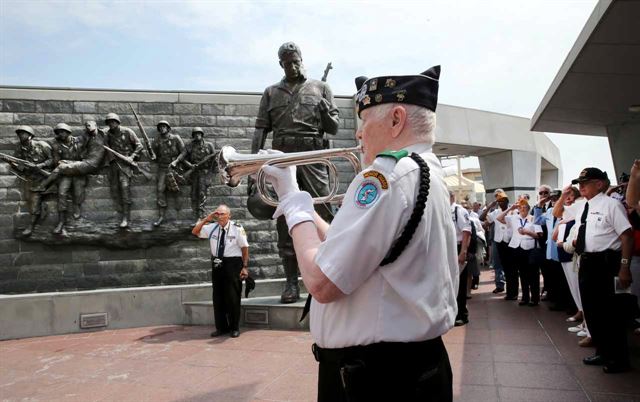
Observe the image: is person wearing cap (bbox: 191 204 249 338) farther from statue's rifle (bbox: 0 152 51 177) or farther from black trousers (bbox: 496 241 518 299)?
black trousers (bbox: 496 241 518 299)

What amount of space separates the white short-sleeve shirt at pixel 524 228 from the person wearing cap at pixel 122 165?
680cm

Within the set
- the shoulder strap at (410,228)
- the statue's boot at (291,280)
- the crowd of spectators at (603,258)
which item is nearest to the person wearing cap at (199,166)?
the statue's boot at (291,280)

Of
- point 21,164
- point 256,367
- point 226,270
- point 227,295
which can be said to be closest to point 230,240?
point 226,270

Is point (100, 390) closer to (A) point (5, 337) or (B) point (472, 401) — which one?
(B) point (472, 401)

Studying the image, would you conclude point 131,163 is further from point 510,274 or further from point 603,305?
point 603,305

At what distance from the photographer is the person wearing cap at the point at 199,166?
8781mm

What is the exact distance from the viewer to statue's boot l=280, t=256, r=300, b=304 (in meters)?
6.46

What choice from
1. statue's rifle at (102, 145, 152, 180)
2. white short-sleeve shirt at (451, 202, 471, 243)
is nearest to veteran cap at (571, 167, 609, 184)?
white short-sleeve shirt at (451, 202, 471, 243)

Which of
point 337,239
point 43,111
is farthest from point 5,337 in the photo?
point 337,239

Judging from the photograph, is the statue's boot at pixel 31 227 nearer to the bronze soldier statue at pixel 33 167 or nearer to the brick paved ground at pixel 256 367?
the bronze soldier statue at pixel 33 167

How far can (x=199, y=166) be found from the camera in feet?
28.8

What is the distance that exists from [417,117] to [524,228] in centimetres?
710

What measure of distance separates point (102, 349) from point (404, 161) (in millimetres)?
6047

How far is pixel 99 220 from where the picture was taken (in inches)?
335
